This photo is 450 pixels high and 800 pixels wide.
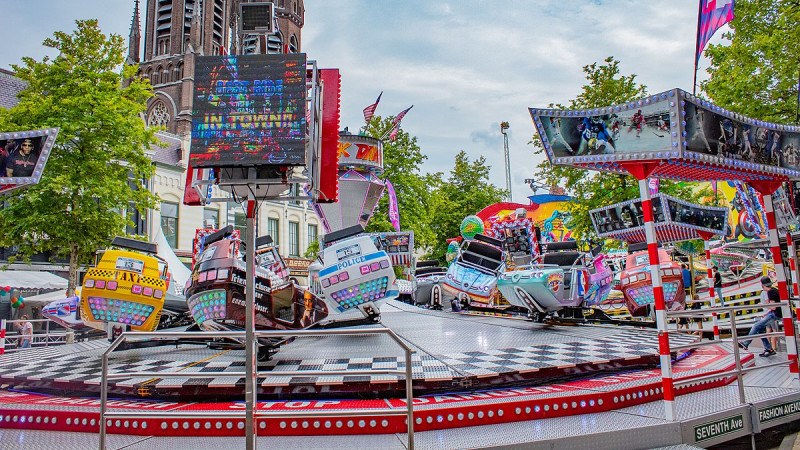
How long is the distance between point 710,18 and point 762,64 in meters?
6.89

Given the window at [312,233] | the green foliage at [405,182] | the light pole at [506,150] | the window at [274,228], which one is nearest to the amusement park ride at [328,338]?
the green foliage at [405,182]

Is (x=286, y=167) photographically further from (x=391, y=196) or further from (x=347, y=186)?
(x=391, y=196)

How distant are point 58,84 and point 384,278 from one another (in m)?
13.0

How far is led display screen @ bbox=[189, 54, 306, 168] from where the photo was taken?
3.63 metres

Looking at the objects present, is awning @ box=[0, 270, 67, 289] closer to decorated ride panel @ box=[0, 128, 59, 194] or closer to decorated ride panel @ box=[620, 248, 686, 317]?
decorated ride panel @ box=[0, 128, 59, 194]

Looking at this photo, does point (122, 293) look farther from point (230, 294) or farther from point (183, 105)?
point (183, 105)

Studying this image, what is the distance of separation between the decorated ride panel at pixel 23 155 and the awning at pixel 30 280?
15628 millimetres

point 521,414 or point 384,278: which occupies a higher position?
point 384,278

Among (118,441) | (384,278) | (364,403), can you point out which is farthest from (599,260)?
(118,441)

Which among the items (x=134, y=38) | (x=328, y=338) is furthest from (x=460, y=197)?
(x=134, y=38)

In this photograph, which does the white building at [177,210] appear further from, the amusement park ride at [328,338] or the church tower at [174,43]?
the amusement park ride at [328,338]

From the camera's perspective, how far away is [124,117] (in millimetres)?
15219

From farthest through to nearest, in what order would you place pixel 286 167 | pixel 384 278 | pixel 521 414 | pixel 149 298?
1. pixel 384 278
2. pixel 149 298
3. pixel 521 414
4. pixel 286 167

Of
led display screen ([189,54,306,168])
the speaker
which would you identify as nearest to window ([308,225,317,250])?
the speaker
